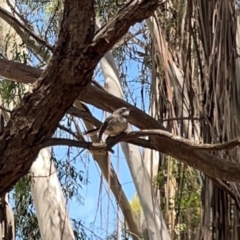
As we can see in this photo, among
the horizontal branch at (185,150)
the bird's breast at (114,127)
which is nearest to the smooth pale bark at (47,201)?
the bird's breast at (114,127)

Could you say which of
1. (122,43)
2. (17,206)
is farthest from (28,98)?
(17,206)

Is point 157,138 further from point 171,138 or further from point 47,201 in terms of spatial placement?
point 47,201

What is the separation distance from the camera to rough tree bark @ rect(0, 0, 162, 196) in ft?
4.53

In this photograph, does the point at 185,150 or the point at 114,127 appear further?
the point at 114,127

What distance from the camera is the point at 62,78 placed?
140 centimetres

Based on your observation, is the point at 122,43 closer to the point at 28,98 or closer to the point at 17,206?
the point at 17,206

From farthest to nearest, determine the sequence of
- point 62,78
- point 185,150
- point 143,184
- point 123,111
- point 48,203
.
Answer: point 48,203
point 143,184
point 123,111
point 185,150
point 62,78

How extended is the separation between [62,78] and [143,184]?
135 cm

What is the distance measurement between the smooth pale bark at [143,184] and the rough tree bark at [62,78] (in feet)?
3.52

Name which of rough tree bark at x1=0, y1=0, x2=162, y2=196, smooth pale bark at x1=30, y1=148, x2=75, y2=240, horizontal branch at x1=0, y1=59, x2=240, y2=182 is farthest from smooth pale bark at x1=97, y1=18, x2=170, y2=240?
rough tree bark at x1=0, y1=0, x2=162, y2=196

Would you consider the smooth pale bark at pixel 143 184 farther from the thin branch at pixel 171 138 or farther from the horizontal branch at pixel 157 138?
the thin branch at pixel 171 138

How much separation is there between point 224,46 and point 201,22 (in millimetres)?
128

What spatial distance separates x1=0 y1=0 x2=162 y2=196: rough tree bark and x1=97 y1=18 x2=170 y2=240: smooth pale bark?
1073 millimetres

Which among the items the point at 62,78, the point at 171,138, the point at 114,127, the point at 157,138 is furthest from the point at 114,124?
the point at 62,78
